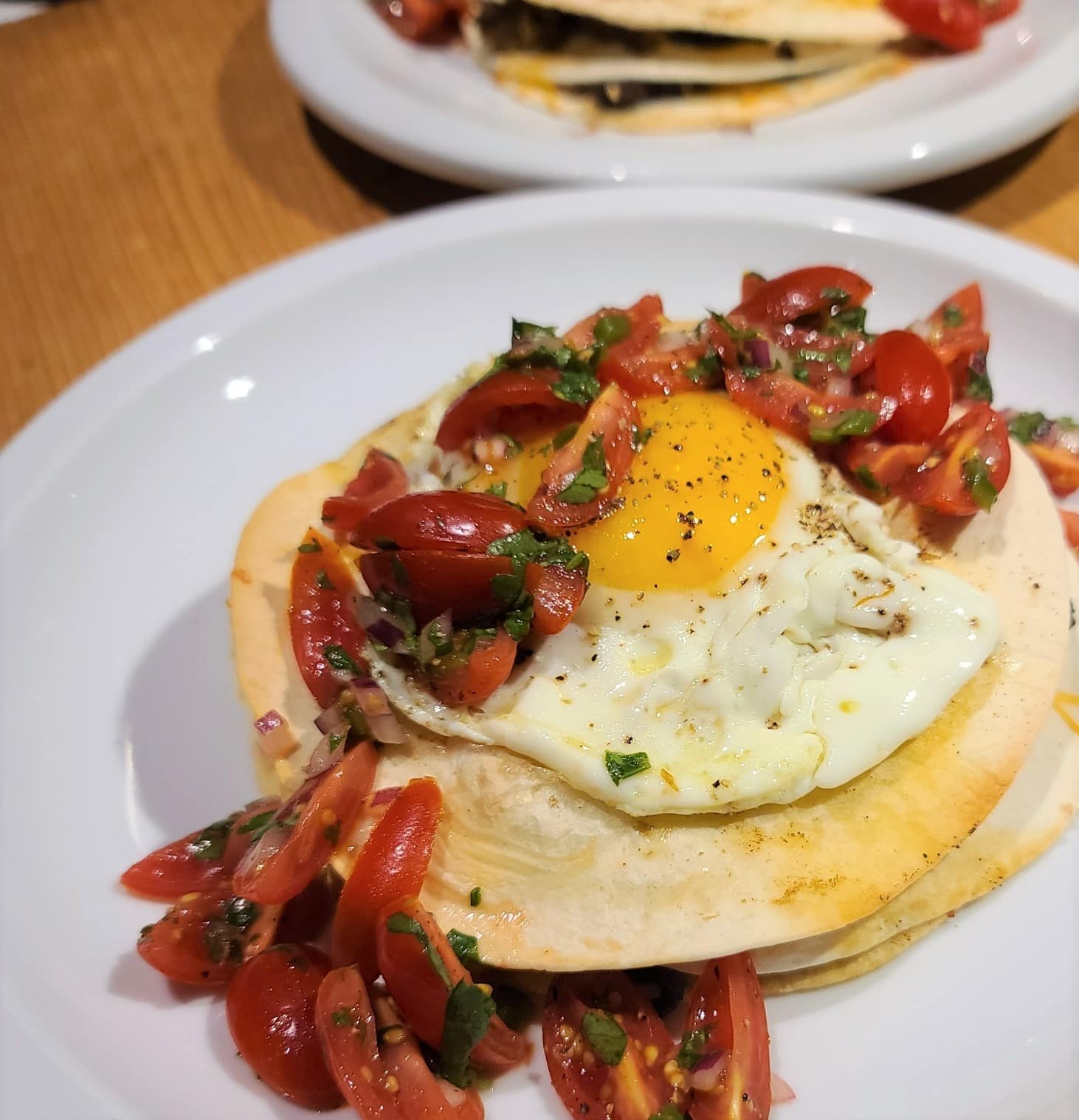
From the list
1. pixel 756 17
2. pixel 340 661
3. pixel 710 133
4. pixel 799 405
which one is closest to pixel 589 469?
pixel 799 405

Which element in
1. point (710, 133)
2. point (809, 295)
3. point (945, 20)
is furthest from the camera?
point (945, 20)

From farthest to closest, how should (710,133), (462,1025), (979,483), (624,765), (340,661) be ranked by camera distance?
(710,133) < (979,483) < (340,661) < (624,765) < (462,1025)

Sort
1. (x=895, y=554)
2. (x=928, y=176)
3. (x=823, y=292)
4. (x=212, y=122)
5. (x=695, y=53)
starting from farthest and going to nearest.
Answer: (x=212, y=122), (x=695, y=53), (x=928, y=176), (x=823, y=292), (x=895, y=554)

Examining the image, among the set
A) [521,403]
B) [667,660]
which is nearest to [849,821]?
[667,660]

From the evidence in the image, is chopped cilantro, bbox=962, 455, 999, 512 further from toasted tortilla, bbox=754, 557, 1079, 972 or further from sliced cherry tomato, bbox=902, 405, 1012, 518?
toasted tortilla, bbox=754, 557, 1079, 972

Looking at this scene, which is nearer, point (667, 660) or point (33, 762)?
point (667, 660)

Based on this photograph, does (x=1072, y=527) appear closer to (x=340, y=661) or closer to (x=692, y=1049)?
(x=692, y=1049)

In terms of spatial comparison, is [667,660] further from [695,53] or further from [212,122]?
[212,122]
